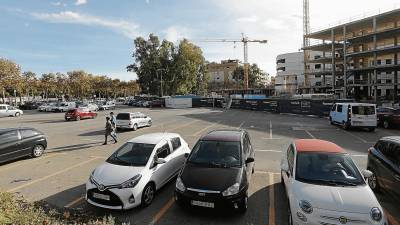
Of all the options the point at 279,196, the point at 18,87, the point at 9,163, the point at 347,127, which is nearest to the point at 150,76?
the point at 18,87

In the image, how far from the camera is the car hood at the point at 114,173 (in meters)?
7.80

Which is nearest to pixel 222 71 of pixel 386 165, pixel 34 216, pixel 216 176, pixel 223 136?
pixel 223 136

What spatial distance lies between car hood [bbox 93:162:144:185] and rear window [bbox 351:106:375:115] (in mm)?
18400

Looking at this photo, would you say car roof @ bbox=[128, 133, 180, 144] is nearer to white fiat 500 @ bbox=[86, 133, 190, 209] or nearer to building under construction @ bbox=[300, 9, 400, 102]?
white fiat 500 @ bbox=[86, 133, 190, 209]

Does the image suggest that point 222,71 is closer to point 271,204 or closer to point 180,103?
point 180,103

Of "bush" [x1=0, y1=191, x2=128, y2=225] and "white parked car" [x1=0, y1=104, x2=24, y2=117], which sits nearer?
"bush" [x1=0, y1=191, x2=128, y2=225]

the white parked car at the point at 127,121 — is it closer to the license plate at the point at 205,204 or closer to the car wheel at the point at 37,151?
the car wheel at the point at 37,151

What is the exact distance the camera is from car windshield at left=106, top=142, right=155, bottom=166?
8.74m

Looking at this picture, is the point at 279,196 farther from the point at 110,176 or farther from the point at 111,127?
the point at 111,127

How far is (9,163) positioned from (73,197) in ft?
20.1

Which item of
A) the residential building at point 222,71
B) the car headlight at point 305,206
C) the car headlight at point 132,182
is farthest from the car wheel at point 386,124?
the residential building at point 222,71

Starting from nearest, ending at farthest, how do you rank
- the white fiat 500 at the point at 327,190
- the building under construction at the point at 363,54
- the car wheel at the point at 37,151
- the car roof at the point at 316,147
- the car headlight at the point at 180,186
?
the white fiat 500 at the point at 327,190
the car headlight at the point at 180,186
the car roof at the point at 316,147
the car wheel at the point at 37,151
the building under construction at the point at 363,54

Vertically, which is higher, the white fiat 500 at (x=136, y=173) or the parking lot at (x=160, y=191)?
the white fiat 500 at (x=136, y=173)

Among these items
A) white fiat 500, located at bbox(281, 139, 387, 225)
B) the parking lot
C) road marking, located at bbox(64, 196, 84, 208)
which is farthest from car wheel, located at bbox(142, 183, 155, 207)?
white fiat 500, located at bbox(281, 139, 387, 225)
